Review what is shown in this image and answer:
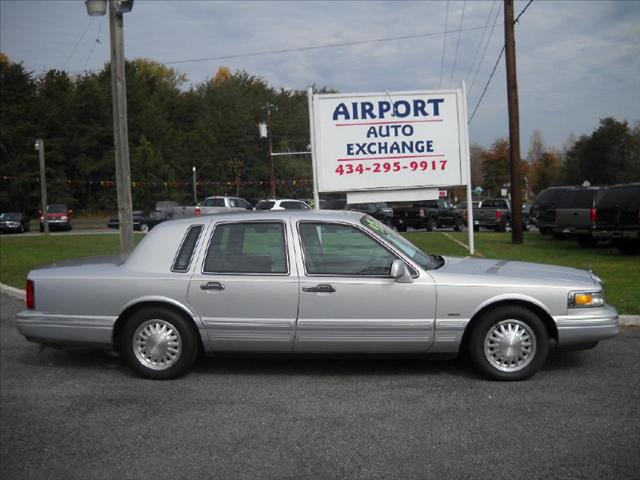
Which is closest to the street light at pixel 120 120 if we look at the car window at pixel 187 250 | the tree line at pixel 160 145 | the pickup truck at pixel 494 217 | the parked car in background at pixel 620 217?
the car window at pixel 187 250

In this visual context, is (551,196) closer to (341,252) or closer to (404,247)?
(404,247)

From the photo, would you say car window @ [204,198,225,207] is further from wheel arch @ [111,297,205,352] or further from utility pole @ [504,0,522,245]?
wheel arch @ [111,297,205,352]

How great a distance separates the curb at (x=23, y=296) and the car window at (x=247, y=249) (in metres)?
4.31

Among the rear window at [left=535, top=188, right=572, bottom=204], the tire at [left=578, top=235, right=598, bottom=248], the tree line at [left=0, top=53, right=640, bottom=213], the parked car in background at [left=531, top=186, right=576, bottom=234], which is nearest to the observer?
the tire at [left=578, top=235, right=598, bottom=248]

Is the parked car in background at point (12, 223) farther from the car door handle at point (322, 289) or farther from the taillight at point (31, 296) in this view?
the car door handle at point (322, 289)

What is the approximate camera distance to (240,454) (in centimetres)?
423

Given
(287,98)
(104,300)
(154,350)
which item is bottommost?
(154,350)

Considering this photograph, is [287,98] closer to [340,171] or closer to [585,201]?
[585,201]

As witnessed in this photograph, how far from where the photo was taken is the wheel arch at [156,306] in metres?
5.87

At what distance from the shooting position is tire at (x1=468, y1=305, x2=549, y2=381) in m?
5.62

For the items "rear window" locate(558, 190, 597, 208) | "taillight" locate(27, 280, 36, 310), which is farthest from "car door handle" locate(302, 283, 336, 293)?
"rear window" locate(558, 190, 597, 208)

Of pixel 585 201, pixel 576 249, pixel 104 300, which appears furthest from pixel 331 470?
pixel 585 201

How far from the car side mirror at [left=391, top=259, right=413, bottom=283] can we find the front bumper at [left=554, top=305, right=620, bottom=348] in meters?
1.25

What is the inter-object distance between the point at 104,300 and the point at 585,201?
657 inches
